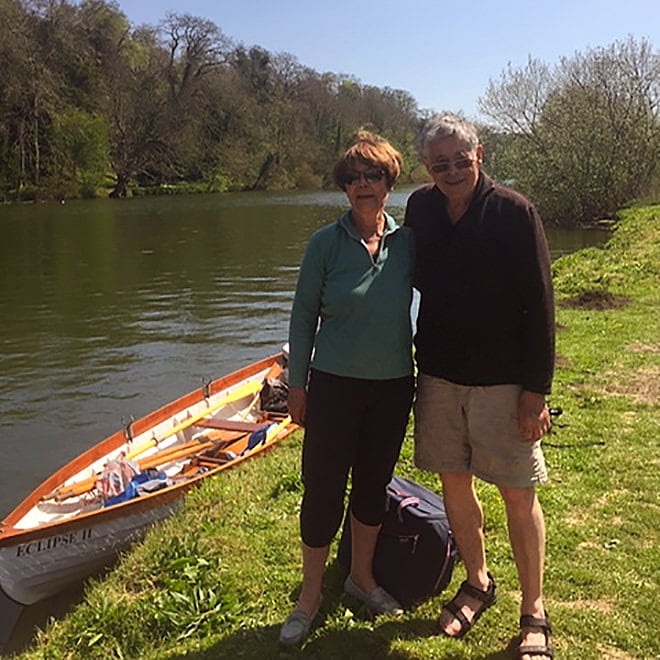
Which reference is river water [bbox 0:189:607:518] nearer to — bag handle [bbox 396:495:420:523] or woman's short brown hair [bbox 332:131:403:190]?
bag handle [bbox 396:495:420:523]

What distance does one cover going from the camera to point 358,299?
9.34 feet

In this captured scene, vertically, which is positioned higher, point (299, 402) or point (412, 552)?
point (299, 402)

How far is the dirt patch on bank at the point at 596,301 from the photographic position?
11.6 m

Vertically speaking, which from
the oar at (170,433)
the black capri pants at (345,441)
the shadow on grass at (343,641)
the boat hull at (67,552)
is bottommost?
the boat hull at (67,552)

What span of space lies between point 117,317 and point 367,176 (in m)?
14.1

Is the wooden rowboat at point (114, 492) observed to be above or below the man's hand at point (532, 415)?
below

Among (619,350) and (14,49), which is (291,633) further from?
(14,49)

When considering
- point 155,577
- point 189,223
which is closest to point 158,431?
point 155,577

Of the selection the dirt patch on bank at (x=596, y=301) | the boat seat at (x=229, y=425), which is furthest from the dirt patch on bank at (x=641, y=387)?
the dirt patch on bank at (x=596, y=301)

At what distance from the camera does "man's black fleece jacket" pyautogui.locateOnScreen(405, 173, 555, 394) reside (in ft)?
8.74

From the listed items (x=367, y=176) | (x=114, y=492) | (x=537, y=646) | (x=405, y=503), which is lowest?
(x=114, y=492)

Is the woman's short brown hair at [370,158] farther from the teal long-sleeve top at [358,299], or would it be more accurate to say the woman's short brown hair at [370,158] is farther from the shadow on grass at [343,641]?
the shadow on grass at [343,641]

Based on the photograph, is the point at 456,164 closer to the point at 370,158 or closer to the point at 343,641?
the point at 370,158

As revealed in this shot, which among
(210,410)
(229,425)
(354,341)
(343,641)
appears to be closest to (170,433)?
(229,425)
